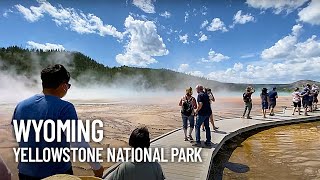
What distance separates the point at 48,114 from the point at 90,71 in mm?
70562

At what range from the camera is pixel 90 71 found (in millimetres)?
70688

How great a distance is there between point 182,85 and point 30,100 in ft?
283

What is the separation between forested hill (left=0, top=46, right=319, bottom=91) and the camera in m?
57.9

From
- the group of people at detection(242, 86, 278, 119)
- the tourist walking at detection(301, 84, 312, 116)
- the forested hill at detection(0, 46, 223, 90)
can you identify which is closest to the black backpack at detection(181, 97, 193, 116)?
the group of people at detection(242, 86, 278, 119)

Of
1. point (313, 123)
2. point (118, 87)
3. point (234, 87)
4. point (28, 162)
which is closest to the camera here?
point (28, 162)

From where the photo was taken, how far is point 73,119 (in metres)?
1.95

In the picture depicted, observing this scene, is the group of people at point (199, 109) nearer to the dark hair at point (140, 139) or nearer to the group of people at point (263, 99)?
the dark hair at point (140, 139)

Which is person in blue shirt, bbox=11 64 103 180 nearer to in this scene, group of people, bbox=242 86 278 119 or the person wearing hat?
group of people, bbox=242 86 278 119

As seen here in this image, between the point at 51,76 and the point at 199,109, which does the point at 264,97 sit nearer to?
the point at 199,109

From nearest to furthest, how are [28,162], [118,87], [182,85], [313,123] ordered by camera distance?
[28,162]
[313,123]
[118,87]
[182,85]

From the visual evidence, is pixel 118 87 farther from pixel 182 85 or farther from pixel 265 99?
pixel 265 99

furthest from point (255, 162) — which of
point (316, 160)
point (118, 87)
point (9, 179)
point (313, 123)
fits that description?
point (118, 87)

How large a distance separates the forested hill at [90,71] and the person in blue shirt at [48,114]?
53623 millimetres

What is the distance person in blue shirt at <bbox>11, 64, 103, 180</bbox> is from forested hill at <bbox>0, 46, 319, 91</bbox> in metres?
53.6
